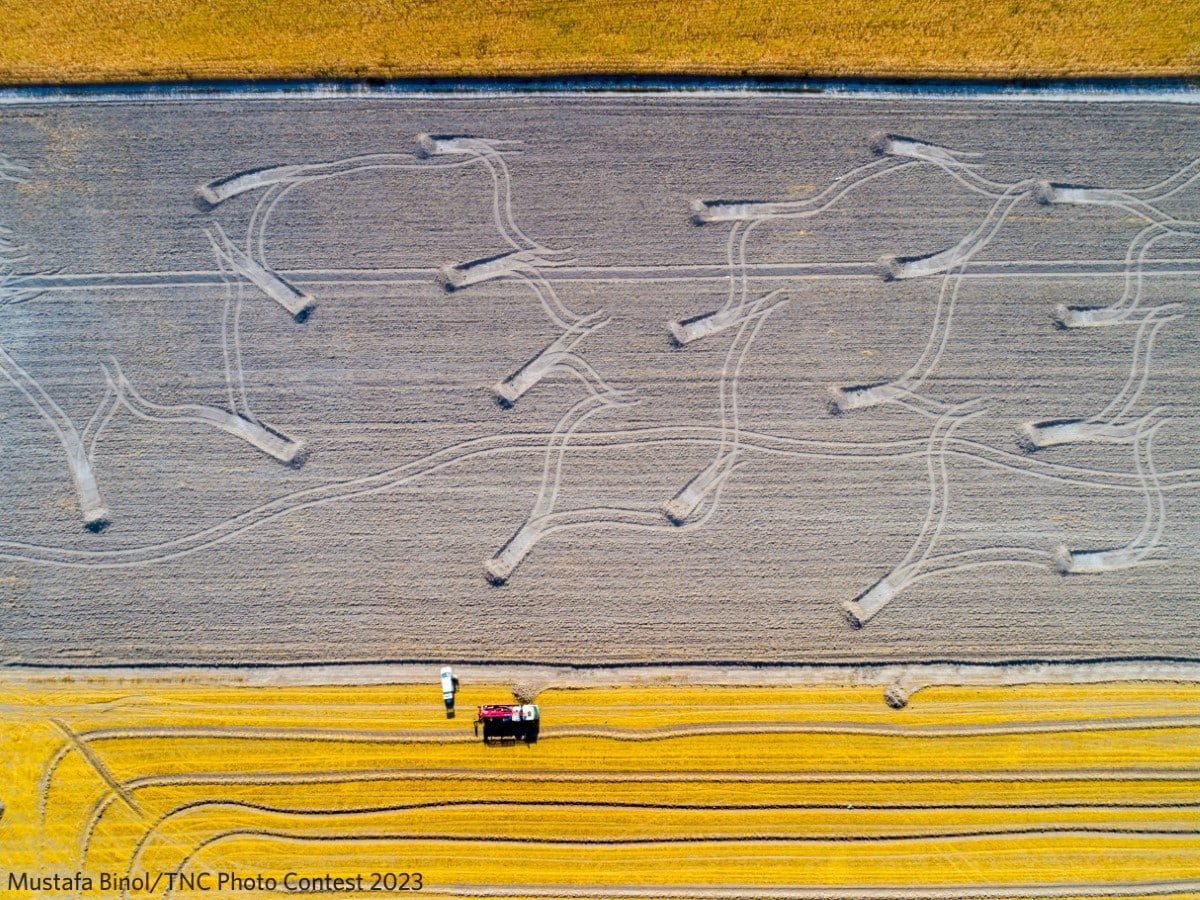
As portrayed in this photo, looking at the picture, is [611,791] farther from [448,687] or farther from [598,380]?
[598,380]

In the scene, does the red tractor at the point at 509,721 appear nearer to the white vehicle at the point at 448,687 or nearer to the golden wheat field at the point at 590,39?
the white vehicle at the point at 448,687

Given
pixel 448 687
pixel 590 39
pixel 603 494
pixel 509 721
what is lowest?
pixel 509 721

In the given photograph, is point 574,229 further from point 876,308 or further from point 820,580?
point 820,580

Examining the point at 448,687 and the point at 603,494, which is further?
the point at 603,494

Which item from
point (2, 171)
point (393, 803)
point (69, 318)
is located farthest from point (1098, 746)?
point (2, 171)

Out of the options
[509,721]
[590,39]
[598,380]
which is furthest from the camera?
[590,39]

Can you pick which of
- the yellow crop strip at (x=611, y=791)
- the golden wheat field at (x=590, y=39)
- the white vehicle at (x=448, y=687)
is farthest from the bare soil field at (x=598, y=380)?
the yellow crop strip at (x=611, y=791)

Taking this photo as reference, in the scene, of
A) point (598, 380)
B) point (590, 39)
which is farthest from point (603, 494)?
point (590, 39)

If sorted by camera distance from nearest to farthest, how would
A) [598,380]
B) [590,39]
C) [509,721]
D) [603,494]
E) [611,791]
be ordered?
[509,721] → [611,791] → [603,494] → [598,380] → [590,39]
